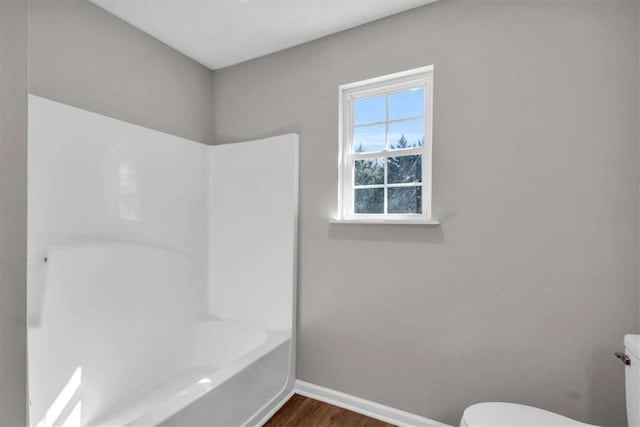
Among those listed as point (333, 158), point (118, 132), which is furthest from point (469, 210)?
point (118, 132)

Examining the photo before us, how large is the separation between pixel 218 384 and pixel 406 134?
5.94ft

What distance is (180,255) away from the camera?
234 cm

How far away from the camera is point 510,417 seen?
132 cm

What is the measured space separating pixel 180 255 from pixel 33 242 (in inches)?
34.9

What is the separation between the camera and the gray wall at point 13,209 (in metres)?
0.41

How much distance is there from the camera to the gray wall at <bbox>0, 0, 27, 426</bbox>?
1.36 ft

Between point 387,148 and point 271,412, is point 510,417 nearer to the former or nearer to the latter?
point 271,412

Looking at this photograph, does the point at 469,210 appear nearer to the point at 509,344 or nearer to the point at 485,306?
the point at 485,306

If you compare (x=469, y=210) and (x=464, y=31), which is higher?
(x=464, y=31)

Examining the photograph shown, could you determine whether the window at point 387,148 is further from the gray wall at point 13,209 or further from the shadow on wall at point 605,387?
the gray wall at point 13,209

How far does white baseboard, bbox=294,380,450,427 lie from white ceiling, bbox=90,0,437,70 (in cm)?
250

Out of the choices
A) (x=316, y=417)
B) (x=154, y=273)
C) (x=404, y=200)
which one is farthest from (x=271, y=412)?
(x=404, y=200)

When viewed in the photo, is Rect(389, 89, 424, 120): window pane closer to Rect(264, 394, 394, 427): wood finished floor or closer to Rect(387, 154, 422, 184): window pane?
Rect(387, 154, 422, 184): window pane

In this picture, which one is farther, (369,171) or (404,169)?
(369,171)
